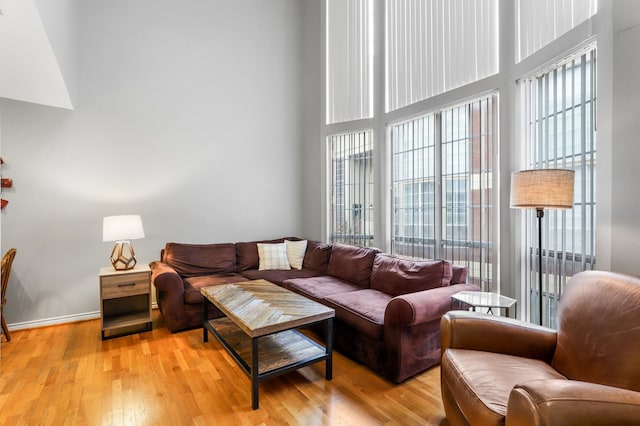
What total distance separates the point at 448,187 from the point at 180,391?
9.75 ft

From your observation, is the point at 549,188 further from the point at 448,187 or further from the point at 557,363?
the point at 448,187

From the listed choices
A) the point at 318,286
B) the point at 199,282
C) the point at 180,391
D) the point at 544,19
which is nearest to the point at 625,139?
the point at 544,19

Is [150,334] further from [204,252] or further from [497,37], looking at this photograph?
[497,37]

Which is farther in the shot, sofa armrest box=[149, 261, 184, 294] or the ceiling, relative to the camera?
sofa armrest box=[149, 261, 184, 294]

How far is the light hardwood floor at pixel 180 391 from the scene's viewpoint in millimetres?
1854

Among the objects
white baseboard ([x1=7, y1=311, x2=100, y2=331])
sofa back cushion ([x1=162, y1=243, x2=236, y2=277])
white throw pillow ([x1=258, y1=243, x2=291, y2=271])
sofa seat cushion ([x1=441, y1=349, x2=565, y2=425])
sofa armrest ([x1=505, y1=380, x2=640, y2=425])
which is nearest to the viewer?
sofa armrest ([x1=505, y1=380, x2=640, y2=425])

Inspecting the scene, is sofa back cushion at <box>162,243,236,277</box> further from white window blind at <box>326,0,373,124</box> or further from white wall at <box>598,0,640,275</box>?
white wall at <box>598,0,640,275</box>

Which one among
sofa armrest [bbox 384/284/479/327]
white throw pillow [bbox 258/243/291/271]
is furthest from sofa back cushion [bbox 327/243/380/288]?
sofa armrest [bbox 384/284/479/327]

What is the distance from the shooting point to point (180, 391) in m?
2.12

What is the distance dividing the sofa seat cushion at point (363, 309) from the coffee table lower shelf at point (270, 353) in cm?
29

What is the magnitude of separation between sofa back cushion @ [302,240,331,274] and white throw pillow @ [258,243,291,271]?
273 mm

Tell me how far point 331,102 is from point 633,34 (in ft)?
10.8

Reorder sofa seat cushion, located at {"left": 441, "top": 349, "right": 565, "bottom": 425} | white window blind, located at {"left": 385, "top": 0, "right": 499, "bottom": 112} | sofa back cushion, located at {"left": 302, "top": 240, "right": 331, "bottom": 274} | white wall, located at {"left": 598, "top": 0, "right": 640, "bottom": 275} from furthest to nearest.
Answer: sofa back cushion, located at {"left": 302, "top": 240, "right": 331, "bottom": 274} < white window blind, located at {"left": 385, "top": 0, "right": 499, "bottom": 112} < white wall, located at {"left": 598, "top": 0, "right": 640, "bottom": 275} < sofa seat cushion, located at {"left": 441, "top": 349, "right": 565, "bottom": 425}

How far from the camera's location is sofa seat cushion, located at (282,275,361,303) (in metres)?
3.00
